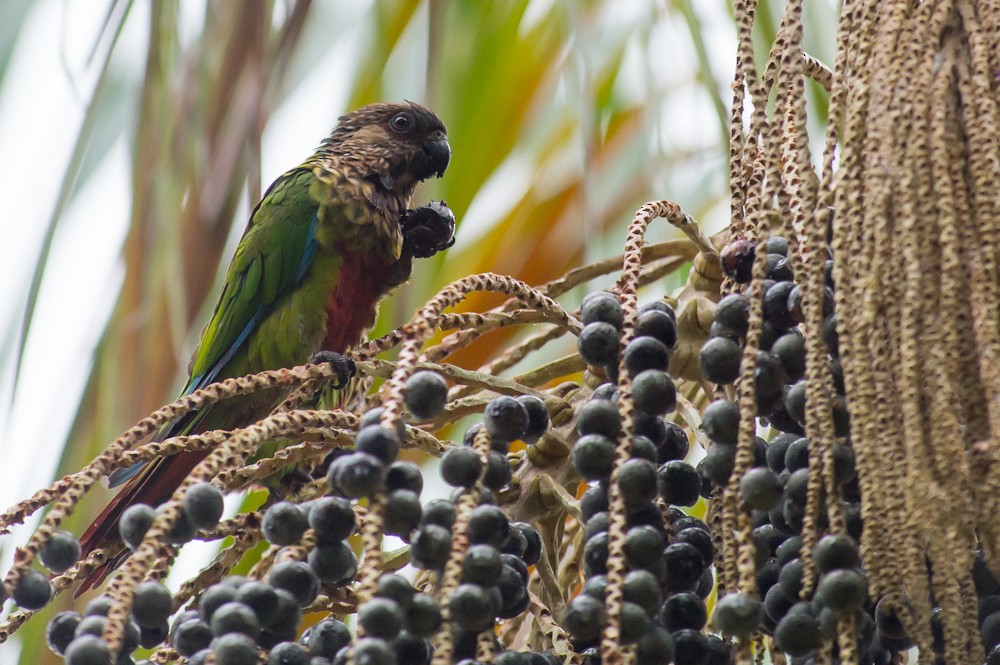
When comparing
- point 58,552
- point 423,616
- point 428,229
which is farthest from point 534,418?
point 428,229

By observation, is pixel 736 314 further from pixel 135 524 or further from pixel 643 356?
pixel 135 524

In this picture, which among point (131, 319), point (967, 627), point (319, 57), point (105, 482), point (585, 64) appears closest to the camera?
point (967, 627)

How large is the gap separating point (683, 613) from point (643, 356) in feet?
0.73

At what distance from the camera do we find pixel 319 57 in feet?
5.92

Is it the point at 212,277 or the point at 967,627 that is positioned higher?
the point at 212,277

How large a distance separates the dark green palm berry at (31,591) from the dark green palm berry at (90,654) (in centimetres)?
14

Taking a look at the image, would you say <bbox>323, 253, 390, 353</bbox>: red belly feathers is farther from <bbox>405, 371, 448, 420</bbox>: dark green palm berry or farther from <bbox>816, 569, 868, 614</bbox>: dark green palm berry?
<bbox>816, 569, 868, 614</bbox>: dark green palm berry

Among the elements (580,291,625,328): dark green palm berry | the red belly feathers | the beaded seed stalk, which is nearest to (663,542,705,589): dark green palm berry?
the beaded seed stalk

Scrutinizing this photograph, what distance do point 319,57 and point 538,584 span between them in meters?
0.97

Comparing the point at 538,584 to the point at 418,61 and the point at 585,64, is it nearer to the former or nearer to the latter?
the point at 585,64

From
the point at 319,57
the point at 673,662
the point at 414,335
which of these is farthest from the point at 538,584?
the point at 319,57

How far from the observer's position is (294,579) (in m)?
0.91

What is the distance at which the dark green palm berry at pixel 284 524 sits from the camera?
0.94 metres

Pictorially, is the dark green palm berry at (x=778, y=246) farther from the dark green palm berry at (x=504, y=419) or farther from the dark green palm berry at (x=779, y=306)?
the dark green palm berry at (x=504, y=419)
